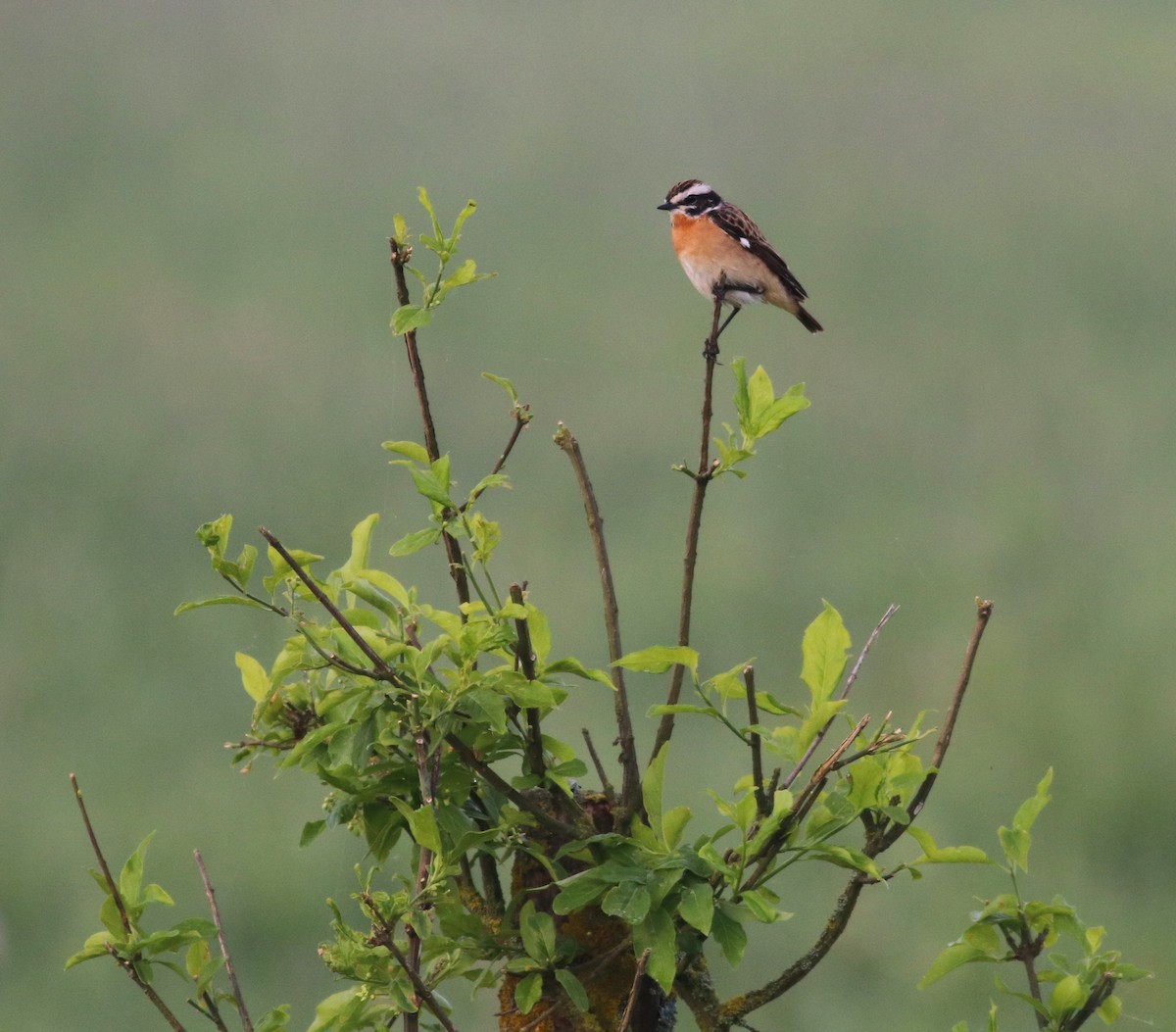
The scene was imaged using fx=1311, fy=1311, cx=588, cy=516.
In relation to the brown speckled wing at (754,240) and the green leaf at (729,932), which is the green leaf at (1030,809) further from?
the brown speckled wing at (754,240)

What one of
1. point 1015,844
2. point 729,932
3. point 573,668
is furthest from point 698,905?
point 1015,844

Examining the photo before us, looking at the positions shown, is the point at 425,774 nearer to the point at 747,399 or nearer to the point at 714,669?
the point at 747,399

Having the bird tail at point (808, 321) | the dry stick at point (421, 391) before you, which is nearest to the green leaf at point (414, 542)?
the dry stick at point (421, 391)

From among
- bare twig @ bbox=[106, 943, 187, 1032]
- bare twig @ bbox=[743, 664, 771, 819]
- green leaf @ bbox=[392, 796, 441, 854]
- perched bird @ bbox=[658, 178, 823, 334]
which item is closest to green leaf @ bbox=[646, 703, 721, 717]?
bare twig @ bbox=[743, 664, 771, 819]

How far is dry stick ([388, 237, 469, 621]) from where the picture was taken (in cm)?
75

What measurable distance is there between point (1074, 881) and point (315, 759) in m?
1.71

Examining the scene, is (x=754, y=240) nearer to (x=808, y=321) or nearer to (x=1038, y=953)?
(x=808, y=321)

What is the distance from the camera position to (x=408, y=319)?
734 millimetres

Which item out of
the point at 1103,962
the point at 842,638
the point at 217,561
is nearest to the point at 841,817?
the point at 842,638

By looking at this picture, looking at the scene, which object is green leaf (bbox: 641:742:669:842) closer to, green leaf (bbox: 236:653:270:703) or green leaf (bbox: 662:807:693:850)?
green leaf (bbox: 662:807:693:850)

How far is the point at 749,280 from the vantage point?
52.4 inches

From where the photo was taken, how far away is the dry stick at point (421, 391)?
746mm

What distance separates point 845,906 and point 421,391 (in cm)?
41

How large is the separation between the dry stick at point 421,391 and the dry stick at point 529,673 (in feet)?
0.17
